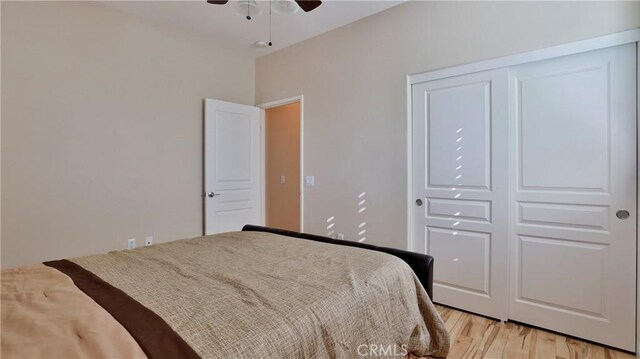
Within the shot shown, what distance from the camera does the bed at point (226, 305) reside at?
0.80 m

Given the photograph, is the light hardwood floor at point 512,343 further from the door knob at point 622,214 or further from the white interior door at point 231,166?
the white interior door at point 231,166

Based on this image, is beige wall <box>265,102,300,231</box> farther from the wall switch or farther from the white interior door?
the wall switch

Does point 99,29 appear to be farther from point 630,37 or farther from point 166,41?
point 630,37

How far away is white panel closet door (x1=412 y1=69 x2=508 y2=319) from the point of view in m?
2.36

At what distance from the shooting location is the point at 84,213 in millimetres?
2799

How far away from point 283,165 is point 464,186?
296 centimetres

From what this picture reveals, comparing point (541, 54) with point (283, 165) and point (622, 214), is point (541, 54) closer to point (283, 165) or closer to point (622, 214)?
point (622, 214)

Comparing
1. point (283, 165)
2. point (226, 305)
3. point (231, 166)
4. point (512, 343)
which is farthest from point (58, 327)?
point (283, 165)

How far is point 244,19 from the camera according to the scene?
315 centimetres

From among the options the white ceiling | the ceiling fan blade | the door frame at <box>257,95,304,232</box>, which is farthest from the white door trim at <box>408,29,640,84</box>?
the door frame at <box>257,95,304,232</box>

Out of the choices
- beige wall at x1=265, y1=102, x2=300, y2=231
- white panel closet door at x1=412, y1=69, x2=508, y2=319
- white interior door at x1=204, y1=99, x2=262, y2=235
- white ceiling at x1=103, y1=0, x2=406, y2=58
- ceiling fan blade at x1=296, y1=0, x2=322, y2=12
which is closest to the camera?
ceiling fan blade at x1=296, y1=0, x2=322, y2=12

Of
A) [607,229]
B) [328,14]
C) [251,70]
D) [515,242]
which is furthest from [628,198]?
[251,70]

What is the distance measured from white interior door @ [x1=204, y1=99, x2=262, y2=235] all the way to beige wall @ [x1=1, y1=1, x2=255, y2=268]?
0.14 meters

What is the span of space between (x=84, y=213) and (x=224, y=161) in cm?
145
